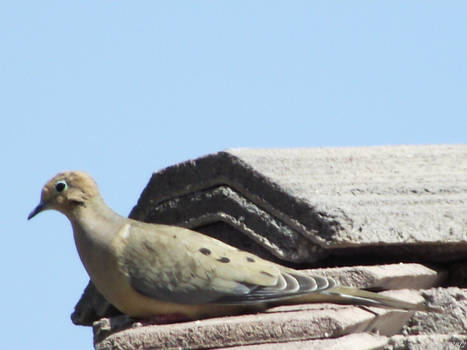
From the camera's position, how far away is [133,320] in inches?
159

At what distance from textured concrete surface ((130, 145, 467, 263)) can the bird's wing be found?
15cm

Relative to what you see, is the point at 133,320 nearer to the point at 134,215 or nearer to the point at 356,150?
the point at 134,215

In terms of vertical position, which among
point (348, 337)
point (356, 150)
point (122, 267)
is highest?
point (356, 150)

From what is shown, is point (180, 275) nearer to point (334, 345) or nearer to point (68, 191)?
point (68, 191)

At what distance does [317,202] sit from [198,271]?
0.45m

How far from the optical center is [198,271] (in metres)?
3.96

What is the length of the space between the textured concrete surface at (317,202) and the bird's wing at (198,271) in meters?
0.15

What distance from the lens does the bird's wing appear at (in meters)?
3.83

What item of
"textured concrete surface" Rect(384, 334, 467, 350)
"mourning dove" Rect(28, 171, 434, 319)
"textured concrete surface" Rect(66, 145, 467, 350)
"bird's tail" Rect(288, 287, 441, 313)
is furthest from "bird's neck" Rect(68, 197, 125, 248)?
"textured concrete surface" Rect(384, 334, 467, 350)

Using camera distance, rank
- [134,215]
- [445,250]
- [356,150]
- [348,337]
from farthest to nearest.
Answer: [356,150]
[134,215]
[445,250]
[348,337]

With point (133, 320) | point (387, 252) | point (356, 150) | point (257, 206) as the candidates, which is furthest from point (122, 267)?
point (356, 150)

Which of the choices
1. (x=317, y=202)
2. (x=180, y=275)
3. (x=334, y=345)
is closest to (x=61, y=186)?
(x=180, y=275)

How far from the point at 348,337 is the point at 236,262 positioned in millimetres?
568

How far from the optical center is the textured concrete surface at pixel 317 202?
3930 mm
